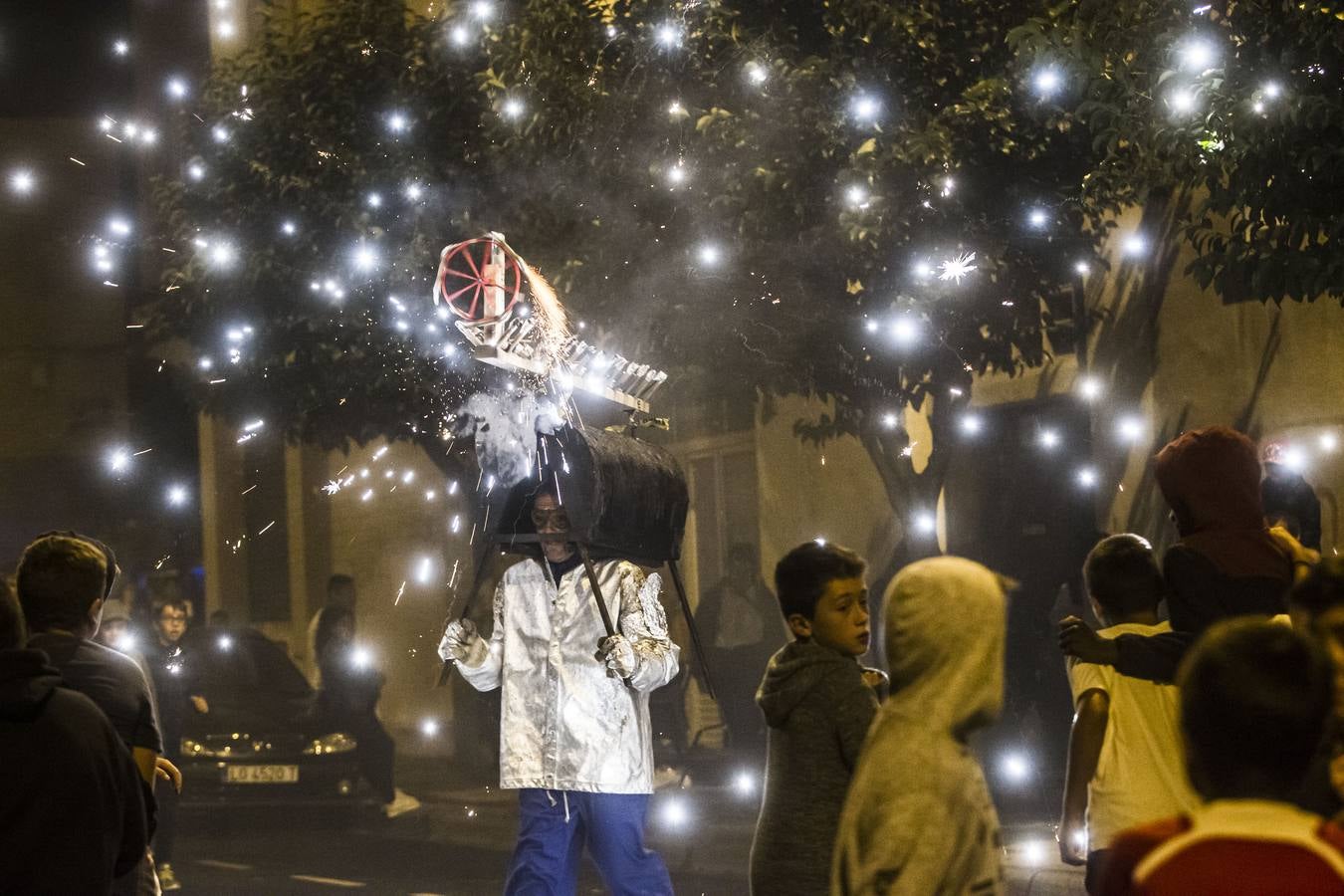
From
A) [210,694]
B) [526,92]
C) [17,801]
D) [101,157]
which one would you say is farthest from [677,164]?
[101,157]

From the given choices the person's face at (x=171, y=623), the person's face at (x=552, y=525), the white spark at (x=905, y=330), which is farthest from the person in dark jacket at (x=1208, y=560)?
the person's face at (x=171, y=623)

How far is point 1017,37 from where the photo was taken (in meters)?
9.97

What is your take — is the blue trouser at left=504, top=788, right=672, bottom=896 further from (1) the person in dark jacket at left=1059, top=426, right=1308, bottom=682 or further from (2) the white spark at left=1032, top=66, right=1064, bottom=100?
(2) the white spark at left=1032, top=66, right=1064, bottom=100

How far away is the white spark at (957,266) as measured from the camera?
38.6ft

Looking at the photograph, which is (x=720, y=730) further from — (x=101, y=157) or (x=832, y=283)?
(x=101, y=157)

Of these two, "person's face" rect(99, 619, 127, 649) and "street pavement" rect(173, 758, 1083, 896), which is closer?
"person's face" rect(99, 619, 127, 649)

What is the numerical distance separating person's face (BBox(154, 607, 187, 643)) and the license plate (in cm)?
261

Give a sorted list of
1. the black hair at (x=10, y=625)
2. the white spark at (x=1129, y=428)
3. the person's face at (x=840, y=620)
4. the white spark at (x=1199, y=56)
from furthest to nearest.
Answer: the white spark at (x=1129, y=428) → the white spark at (x=1199, y=56) → the person's face at (x=840, y=620) → the black hair at (x=10, y=625)

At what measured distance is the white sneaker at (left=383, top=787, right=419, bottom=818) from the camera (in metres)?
13.8

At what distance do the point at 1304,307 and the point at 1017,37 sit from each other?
3.70m

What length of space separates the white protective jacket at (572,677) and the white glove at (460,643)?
20 millimetres

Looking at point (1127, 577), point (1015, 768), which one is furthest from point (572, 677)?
point (1015, 768)

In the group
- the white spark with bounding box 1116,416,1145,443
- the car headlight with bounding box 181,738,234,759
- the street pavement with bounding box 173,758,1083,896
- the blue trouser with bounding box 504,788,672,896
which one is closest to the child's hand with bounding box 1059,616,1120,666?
the blue trouser with bounding box 504,788,672,896

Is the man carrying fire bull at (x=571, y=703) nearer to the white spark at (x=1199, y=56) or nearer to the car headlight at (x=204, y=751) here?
the white spark at (x=1199, y=56)
